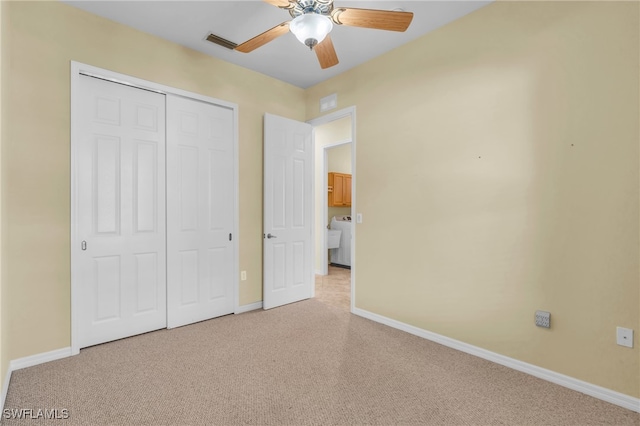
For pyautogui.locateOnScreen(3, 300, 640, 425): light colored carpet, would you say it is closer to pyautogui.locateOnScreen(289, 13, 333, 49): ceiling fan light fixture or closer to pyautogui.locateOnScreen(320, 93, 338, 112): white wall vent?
pyautogui.locateOnScreen(289, 13, 333, 49): ceiling fan light fixture

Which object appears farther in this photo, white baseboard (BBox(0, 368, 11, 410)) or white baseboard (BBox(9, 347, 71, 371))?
white baseboard (BBox(9, 347, 71, 371))

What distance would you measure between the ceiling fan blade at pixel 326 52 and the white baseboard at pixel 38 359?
9.83ft

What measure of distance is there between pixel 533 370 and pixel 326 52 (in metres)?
2.73

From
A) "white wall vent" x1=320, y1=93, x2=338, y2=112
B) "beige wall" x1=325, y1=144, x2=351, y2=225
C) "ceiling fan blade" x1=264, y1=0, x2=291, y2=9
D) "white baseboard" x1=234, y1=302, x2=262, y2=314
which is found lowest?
"white baseboard" x1=234, y1=302, x2=262, y2=314

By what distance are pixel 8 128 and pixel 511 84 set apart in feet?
11.8

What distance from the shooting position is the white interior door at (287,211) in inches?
147

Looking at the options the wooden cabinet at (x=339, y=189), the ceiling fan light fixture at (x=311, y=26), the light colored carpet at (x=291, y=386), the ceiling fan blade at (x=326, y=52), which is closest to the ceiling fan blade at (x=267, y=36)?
the ceiling fan light fixture at (x=311, y=26)

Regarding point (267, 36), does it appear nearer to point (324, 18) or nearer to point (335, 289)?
point (324, 18)

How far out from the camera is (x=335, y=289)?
462cm

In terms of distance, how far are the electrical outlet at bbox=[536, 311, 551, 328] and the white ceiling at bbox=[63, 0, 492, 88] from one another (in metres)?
2.38

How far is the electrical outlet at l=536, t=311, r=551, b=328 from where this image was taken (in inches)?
86.4

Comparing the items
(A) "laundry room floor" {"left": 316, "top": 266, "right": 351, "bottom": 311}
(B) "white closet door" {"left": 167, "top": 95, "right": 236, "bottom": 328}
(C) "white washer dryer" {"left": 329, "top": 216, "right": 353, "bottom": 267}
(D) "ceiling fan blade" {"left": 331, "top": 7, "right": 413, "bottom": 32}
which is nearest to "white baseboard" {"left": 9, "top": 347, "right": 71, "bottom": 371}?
(B) "white closet door" {"left": 167, "top": 95, "right": 236, "bottom": 328}

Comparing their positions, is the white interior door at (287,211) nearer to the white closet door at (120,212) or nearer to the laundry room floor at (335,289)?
the laundry room floor at (335,289)

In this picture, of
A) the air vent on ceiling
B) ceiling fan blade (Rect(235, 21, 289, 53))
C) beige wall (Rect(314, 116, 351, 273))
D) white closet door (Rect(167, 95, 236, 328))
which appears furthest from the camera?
beige wall (Rect(314, 116, 351, 273))
